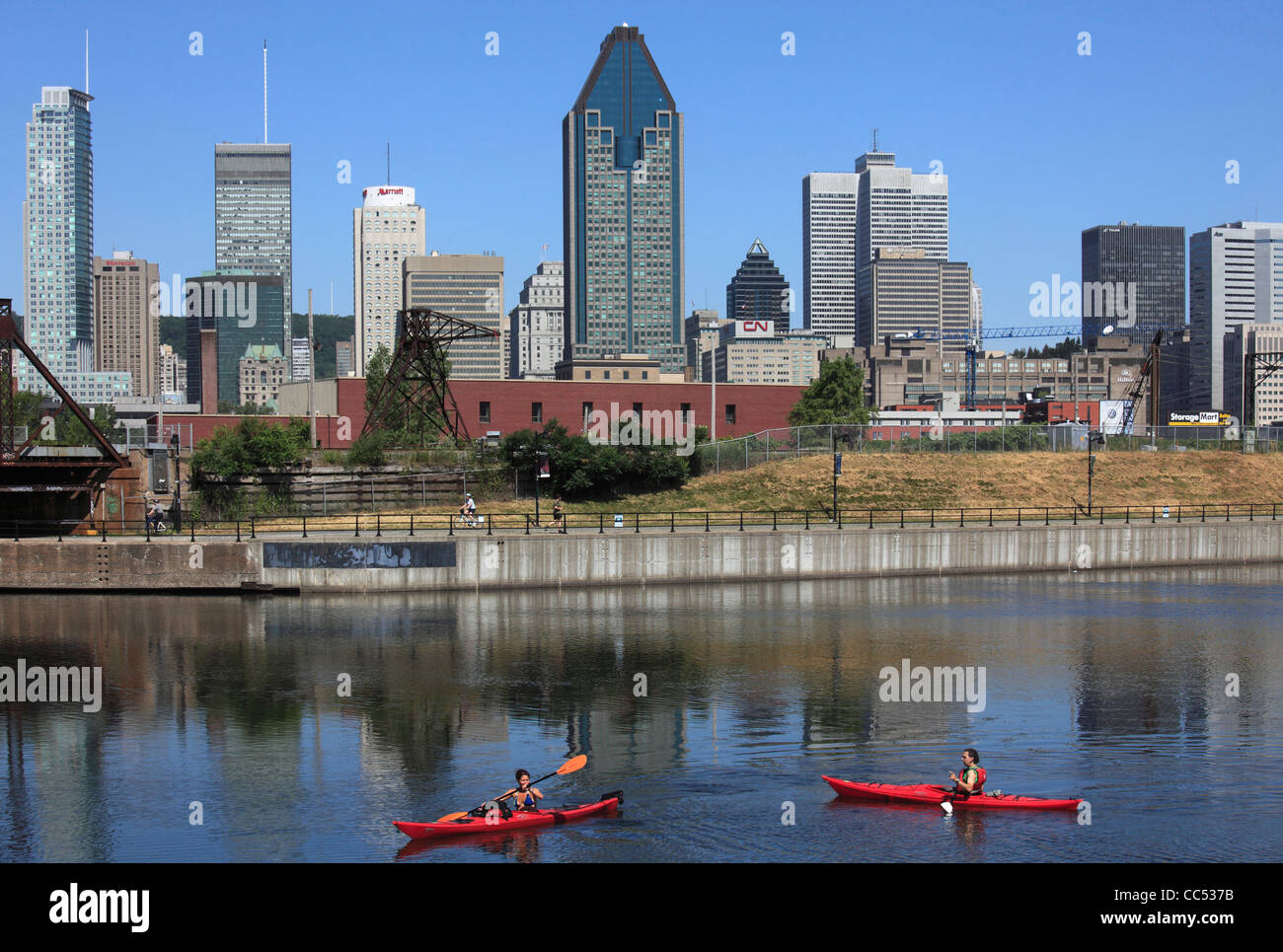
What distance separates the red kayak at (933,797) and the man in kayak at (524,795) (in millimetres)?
5657

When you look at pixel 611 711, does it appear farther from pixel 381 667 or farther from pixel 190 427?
pixel 190 427

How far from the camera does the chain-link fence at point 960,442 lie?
2913 inches

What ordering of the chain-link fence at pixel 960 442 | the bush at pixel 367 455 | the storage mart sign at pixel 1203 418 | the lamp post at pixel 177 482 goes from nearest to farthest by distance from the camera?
the lamp post at pixel 177 482 < the bush at pixel 367 455 < the chain-link fence at pixel 960 442 < the storage mart sign at pixel 1203 418

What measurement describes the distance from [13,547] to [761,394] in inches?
2205

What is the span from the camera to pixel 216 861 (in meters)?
20.4

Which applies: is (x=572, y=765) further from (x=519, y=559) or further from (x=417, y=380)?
(x=417, y=380)

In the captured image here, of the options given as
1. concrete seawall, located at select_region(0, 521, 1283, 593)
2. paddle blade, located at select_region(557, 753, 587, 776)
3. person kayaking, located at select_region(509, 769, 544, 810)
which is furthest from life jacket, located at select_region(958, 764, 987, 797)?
concrete seawall, located at select_region(0, 521, 1283, 593)

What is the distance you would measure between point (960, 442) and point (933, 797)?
195 feet

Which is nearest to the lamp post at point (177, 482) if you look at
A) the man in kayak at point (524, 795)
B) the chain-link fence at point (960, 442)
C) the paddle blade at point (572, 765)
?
the chain-link fence at point (960, 442)

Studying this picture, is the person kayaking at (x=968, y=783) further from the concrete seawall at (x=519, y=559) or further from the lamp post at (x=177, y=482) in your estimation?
the lamp post at (x=177, y=482)

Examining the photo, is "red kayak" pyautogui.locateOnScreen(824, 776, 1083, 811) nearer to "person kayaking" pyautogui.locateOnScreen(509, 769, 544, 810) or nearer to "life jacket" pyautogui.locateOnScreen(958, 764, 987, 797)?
"life jacket" pyautogui.locateOnScreen(958, 764, 987, 797)

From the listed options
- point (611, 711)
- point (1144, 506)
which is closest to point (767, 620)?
point (611, 711)

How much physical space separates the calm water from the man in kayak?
2.28 ft

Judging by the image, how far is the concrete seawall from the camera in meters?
49.9
